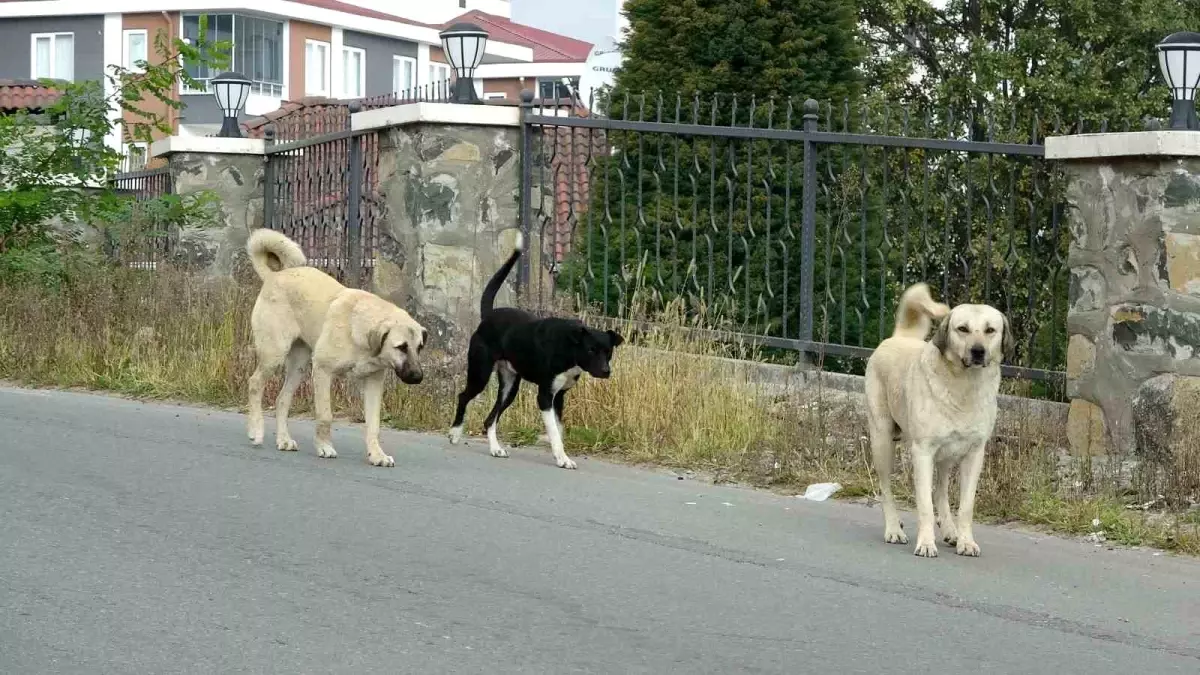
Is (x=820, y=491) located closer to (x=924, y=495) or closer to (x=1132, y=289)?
(x=924, y=495)

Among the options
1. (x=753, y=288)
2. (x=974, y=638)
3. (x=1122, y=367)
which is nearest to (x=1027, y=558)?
(x=974, y=638)

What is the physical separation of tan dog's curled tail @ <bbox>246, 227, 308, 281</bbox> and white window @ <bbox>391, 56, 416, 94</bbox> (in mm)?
48973

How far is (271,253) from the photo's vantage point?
35.5ft

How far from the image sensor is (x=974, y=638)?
6.04 meters

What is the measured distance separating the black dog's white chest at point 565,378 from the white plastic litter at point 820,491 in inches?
62.6

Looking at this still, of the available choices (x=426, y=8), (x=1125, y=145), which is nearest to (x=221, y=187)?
(x=1125, y=145)

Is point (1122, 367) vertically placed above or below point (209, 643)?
above

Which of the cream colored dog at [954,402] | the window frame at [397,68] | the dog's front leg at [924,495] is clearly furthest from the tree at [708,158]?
the window frame at [397,68]

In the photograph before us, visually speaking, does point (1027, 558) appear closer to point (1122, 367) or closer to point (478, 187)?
point (1122, 367)

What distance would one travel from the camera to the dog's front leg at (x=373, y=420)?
9742 mm

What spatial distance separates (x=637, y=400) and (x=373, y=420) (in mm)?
1832

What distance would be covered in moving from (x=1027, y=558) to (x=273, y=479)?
12.8 feet

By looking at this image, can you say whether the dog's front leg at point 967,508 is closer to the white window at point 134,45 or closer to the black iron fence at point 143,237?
the black iron fence at point 143,237

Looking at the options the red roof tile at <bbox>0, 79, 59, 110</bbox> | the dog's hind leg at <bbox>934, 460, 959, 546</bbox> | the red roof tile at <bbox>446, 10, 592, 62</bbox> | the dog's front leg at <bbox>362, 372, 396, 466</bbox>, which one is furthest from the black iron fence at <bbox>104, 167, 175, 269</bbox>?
the red roof tile at <bbox>446, 10, 592, 62</bbox>
